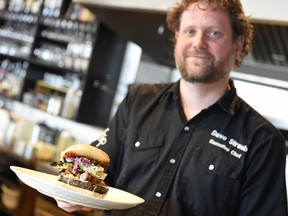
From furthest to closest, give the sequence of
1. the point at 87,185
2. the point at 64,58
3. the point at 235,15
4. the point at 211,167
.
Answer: the point at 64,58 < the point at 235,15 < the point at 211,167 < the point at 87,185

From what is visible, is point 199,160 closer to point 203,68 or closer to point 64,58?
point 203,68

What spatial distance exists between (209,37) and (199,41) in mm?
52

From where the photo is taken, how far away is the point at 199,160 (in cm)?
143

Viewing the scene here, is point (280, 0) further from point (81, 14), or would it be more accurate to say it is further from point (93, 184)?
point (81, 14)

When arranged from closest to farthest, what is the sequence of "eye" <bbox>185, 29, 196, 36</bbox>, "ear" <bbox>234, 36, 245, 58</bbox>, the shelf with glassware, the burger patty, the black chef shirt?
the burger patty, the black chef shirt, "eye" <bbox>185, 29, 196, 36</bbox>, "ear" <bbox>234, 36, 245, 58</bbox>, the shelf with glassware

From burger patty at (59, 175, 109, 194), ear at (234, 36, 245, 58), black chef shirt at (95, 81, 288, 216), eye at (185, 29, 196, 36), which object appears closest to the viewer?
burger patty at (59, 175, 109, 194)

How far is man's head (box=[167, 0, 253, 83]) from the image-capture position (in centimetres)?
144

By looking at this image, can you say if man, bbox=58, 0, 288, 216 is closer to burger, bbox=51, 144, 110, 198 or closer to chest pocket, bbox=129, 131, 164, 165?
chest pocket, bbox=129, 131, 164, 165

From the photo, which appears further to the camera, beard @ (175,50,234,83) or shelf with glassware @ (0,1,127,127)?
shelf with glassware @ (0,1,127,127)

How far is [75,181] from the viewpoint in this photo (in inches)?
49.9

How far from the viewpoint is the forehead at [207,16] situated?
146 centimetres

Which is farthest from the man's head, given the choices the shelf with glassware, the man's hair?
the shelf with glassware

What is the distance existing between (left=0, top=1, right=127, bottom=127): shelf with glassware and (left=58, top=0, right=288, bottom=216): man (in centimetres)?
184

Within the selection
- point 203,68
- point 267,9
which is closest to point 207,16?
point 203,68
